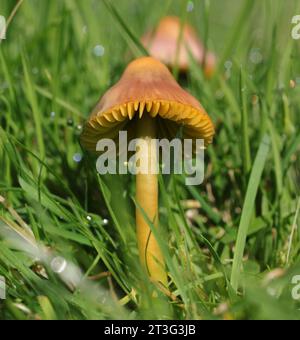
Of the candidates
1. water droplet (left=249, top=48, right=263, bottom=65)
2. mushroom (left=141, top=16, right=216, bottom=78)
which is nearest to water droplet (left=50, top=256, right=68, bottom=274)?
water droplet (left=249, top=48, right=263, bottom=65)

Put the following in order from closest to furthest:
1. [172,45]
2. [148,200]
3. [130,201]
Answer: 1. [148,200]
2. [130,201]
3. [172,45]

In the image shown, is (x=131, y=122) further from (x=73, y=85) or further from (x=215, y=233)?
(x=73, y=85)

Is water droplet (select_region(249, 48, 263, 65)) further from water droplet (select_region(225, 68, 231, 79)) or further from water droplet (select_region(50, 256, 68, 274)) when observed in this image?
water droplet (select_region(50, 256, 68, 274))

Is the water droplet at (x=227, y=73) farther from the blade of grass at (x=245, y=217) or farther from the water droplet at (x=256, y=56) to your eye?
the blade of grass at (x=245, y=217)

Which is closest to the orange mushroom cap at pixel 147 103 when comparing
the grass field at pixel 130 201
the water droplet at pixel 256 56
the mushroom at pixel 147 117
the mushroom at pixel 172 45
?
the mushroom at pixel 147 117

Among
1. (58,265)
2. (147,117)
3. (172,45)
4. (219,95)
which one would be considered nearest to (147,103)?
(147,117)

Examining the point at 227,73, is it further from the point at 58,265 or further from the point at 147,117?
the point at 58,265
